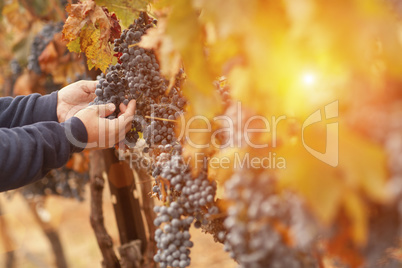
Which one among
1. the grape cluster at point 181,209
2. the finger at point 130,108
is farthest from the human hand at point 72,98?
the grape cluster at point 181,209

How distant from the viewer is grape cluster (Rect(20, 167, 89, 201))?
2326mm

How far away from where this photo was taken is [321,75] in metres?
0.52

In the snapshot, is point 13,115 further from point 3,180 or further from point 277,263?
point 277,263

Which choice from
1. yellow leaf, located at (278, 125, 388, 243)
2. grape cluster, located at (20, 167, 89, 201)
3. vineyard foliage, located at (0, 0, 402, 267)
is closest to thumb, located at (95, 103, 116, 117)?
vineyard foliage, located at (0, 0, 402, 267)

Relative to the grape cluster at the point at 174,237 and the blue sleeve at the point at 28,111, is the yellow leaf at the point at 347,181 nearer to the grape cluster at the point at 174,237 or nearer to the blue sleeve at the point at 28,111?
the grape cluster at the point at 174,237

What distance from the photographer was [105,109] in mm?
1014

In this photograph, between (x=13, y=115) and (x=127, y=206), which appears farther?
(x=127, y=206)

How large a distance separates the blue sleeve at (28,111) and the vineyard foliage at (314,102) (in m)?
0.79

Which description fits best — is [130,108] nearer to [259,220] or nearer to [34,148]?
[34,148]

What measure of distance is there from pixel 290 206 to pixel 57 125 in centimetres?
68

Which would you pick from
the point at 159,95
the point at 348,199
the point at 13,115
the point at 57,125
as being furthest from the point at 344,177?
the point at 13,115

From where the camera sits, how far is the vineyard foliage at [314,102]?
463mm

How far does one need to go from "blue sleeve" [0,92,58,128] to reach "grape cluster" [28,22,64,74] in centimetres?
91

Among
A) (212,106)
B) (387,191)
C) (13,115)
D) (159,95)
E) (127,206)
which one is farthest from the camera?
(127,206)
